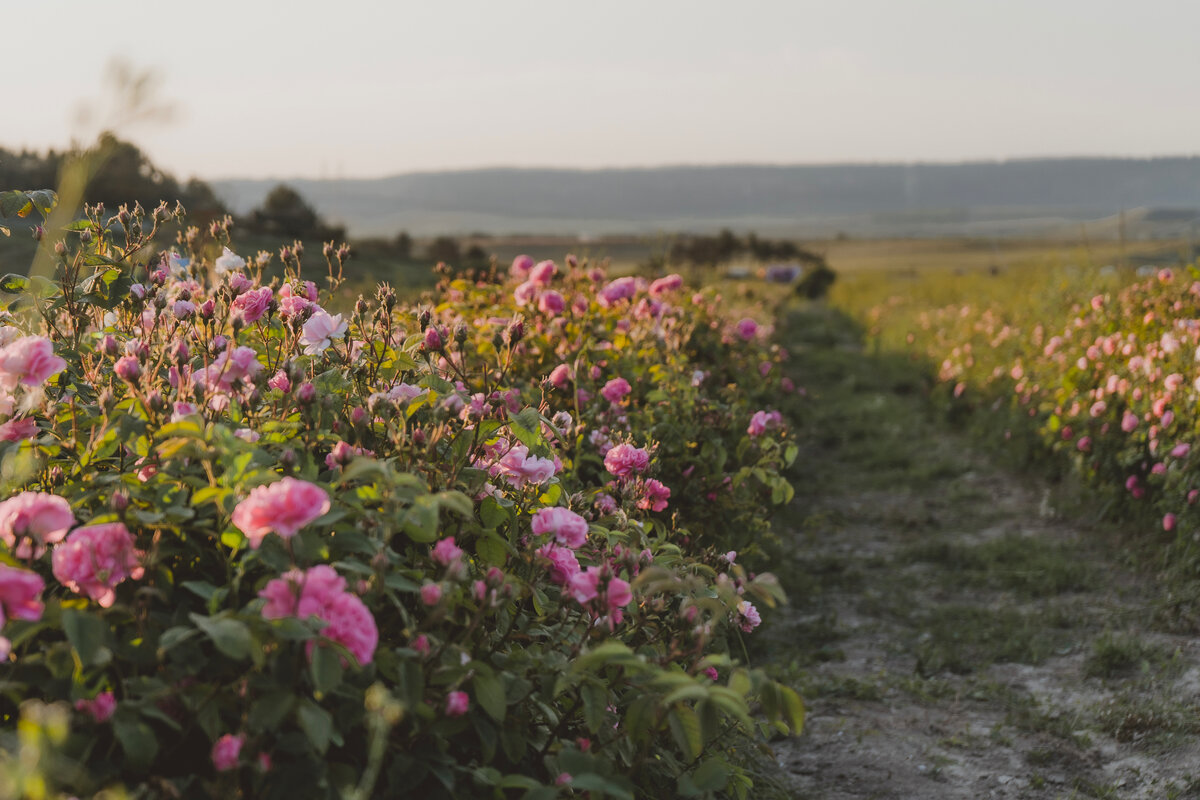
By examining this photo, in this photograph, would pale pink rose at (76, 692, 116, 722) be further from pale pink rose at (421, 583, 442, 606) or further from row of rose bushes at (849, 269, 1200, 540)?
row of rose bushes at (849, 269, 1200, 540)

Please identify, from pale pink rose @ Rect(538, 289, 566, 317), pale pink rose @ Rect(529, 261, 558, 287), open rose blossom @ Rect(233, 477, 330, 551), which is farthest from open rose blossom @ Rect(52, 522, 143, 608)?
pale pink rose @ Rect(529, 261, 558, 287)

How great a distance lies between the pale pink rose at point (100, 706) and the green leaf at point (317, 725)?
10.4 inches

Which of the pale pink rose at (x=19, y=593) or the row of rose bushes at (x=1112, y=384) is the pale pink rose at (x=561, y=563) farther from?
the row of rose bushes at (x=1112, y=384)

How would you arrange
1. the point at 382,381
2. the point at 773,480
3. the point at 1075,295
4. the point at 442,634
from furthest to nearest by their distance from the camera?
the point at 1075,295 → the point at 773,480 → the point at 382,381 → the point at 442,634

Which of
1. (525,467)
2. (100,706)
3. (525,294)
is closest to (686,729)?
(525,467)

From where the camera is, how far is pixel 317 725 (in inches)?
45.1

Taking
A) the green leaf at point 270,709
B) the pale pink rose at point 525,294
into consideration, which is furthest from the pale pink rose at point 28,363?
the pale pink rose at point 525,294

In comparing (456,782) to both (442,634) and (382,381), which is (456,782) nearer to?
(442,634)

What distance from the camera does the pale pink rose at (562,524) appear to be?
1.62 metres

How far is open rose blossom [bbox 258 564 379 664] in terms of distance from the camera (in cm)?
121

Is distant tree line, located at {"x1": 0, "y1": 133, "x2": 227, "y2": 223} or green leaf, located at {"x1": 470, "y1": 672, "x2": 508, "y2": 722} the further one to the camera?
distant tree line, located at {"x1": 0, "y1": 133, "x2": 227, "y2": 223}

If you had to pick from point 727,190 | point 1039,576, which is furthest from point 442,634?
point 727,190

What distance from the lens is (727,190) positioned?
188 m

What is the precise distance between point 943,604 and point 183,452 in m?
3.70
